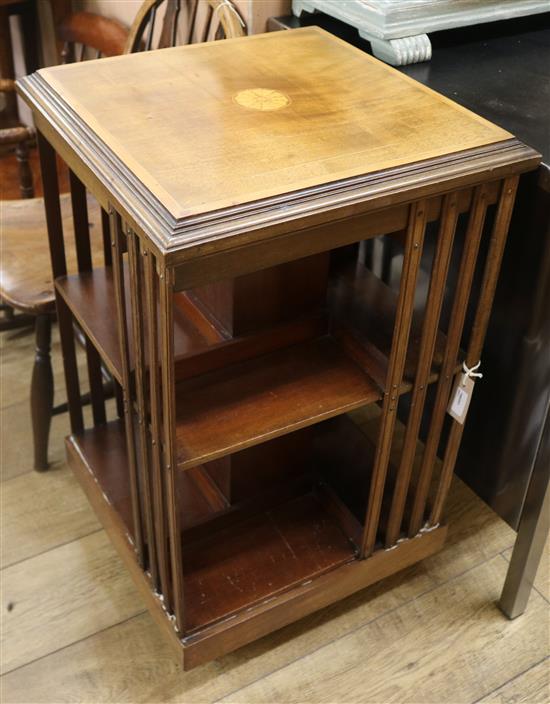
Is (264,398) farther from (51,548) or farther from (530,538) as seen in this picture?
(51,548)

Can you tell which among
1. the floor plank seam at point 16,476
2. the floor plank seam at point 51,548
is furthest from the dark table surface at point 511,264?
the floor plank seam at point 16,476

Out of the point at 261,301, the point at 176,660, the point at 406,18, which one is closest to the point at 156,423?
the point at 261,301

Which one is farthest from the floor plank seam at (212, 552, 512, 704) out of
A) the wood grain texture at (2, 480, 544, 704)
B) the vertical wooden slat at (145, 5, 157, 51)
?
the vertical wooden slat at (145, 5, 157, 51)

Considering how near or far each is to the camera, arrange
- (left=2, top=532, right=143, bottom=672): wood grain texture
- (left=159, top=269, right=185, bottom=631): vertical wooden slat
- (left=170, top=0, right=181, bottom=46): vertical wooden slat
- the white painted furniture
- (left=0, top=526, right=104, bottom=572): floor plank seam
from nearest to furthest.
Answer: (left=159, top=269, right=185, bottom=631): vertical wooden slat, the white painted furniture, (left=2, top=532, right=143, bottom=672): wood grain texture, (left=0, top=526, right=104, bottom=572): floor plank seam, (left=170, top=0, right=181, bottom=46): vertical wooden slat

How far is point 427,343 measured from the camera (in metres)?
1.16

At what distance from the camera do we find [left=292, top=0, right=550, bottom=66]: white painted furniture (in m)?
1.29

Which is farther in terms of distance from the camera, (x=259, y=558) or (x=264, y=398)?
(x=259, y=558)

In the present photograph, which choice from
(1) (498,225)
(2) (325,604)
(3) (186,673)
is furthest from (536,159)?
(3) (186,673)

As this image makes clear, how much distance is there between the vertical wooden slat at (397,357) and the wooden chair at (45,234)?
58 cm

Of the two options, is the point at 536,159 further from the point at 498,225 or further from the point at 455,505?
the point at 455,505

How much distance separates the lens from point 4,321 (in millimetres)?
1964

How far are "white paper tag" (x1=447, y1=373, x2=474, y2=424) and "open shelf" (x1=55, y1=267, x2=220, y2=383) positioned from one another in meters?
0.36

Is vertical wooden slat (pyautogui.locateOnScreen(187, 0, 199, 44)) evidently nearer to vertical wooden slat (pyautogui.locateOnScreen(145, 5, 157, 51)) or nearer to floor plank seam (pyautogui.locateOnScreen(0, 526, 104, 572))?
vertical wooden slat (pyautogui.locateOnScreen(145, 5, 157, 51))

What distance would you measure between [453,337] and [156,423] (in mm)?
413
